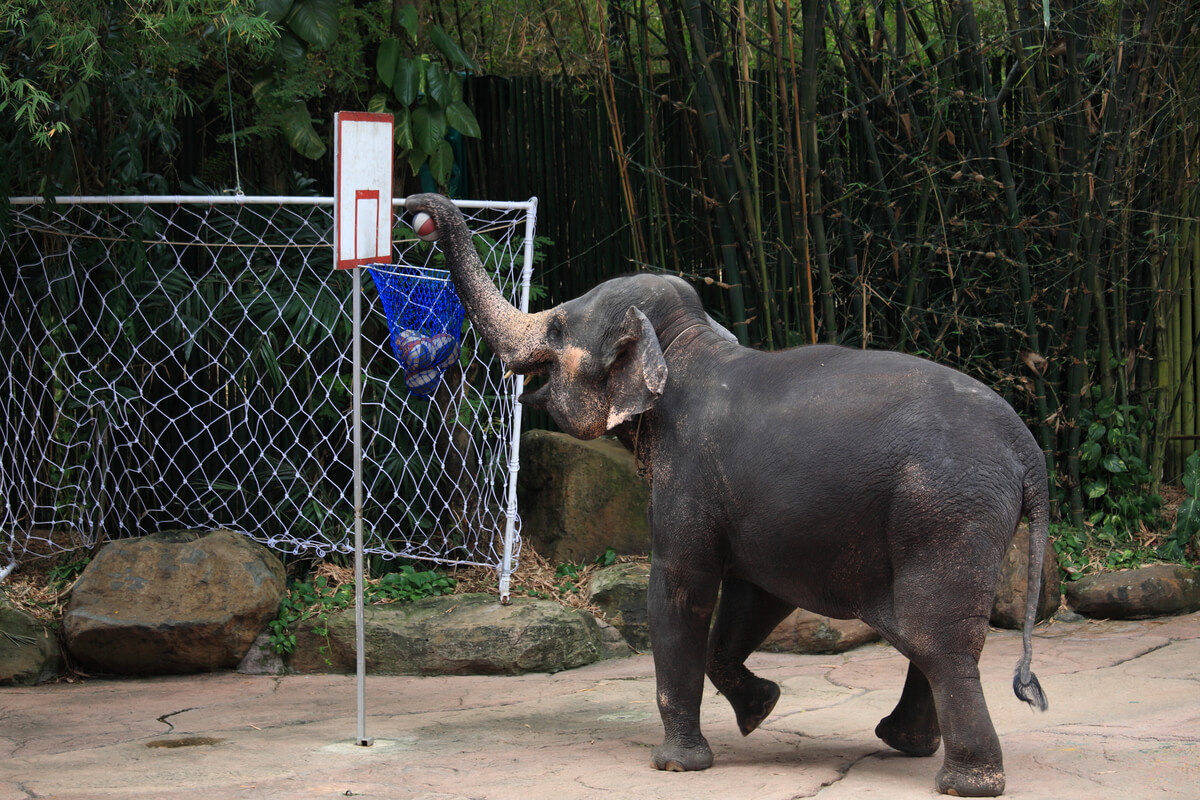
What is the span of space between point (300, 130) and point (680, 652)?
11.6 ft

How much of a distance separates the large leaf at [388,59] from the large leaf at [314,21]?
37 centimetres

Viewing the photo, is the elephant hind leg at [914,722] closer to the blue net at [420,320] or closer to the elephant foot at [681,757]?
the elephant foot at [681,757]

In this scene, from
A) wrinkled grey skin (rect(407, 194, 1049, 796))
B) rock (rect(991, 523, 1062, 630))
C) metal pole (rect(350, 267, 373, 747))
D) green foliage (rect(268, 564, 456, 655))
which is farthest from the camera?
rock (rect(991, 523, 1062, 630))

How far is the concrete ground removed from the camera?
3.42 meters

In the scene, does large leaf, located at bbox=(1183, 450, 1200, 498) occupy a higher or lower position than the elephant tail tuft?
higher

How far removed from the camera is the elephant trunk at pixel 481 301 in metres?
3.89

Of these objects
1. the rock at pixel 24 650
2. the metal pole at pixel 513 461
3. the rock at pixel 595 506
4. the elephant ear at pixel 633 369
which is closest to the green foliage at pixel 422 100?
the metal pole at pixel 513 461

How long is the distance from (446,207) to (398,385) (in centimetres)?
237

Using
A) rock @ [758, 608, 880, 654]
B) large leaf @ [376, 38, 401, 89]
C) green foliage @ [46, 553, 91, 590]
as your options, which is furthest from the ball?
green foliage @ [46, 553, 91, 590]

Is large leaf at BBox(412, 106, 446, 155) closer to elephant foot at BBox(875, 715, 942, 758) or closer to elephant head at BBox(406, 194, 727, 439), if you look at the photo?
elephant head at BBox(406, 194, 727, 439)

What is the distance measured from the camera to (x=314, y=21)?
5.80 meters

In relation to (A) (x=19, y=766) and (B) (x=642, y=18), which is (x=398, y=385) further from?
(A) (x=19, y=766)

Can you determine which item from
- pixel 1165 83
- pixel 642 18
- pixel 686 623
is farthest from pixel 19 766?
pixel 1165 83

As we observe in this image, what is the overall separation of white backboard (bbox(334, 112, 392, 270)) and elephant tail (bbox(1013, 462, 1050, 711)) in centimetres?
219
